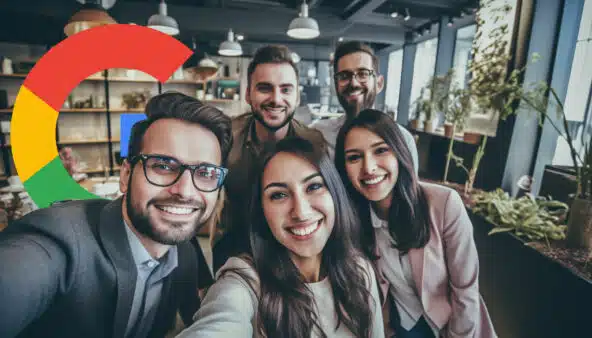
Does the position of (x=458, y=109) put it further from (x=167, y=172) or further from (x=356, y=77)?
(x=167, y=172)

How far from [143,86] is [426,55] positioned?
714 centimetres

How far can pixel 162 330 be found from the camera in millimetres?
1239

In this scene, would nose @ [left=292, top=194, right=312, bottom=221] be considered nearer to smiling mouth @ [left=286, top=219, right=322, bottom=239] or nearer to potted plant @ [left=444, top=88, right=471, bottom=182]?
smiling mouth @ [left=286, top=219, right=322, bottom=239]

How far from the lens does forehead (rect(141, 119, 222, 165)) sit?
3.76 feet

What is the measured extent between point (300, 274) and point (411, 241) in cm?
58

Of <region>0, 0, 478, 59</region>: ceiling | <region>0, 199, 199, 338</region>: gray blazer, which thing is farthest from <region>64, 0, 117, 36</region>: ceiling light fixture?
<region>0, 0, 478, 59</region>: ceiling

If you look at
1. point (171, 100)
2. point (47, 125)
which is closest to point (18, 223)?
point (171, 100)

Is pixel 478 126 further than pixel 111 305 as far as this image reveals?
Yes

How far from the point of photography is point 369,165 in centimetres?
145

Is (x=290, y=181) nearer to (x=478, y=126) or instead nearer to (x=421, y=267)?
(x=421, y=267)

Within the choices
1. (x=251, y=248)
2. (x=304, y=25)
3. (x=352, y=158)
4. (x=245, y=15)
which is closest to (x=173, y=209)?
(x=251, y=248)

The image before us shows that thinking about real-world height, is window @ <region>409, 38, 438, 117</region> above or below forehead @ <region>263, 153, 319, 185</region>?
above

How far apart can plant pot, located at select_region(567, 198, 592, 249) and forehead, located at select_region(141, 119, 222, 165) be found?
90.9 inches

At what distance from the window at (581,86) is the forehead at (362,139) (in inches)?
118
